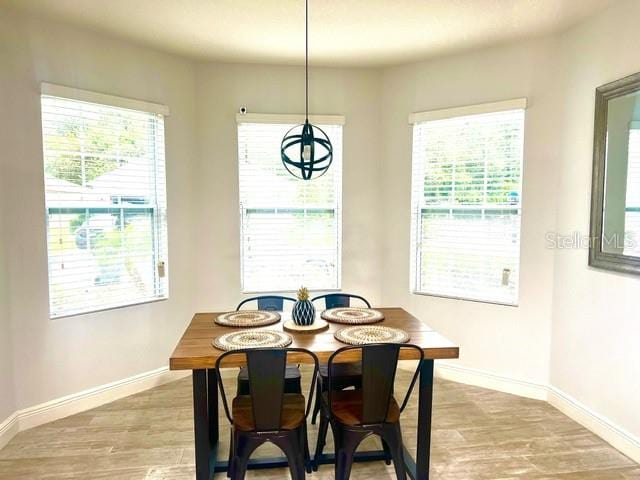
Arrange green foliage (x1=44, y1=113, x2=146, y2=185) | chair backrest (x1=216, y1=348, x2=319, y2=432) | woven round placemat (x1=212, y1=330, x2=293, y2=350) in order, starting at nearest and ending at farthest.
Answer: chair backrest (x1=216, y1=348, x2=319, y2=432)
woven round placemat (x1=212, y1=330, x2=293, y2=350)
green foliage (x1=44, y1=113, x2=146, y2=185)

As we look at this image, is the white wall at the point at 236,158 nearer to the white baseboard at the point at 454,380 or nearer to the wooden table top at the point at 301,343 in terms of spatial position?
the white baseboard at the point at 454,380

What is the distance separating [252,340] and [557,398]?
2.45m

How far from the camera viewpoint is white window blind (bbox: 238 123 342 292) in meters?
3.86

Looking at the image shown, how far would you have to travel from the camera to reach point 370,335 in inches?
91.0

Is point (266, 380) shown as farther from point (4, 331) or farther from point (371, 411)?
point (4, 331)

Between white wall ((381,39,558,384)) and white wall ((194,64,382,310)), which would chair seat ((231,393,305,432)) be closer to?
white wall ((194,64,382,310))

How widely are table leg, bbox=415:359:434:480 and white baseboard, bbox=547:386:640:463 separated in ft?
4.34

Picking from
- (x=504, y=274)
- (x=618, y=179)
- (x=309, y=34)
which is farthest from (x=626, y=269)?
(x=309, y=34)

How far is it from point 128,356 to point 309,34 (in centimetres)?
287

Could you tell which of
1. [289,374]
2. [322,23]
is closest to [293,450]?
[289,374]

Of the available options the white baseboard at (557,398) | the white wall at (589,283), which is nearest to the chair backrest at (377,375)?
the white wall at (589,283)

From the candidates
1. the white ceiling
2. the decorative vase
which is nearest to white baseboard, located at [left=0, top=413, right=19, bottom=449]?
the decorative vase

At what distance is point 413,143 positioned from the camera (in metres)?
3.83

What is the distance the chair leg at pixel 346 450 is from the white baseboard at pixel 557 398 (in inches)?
69.0
